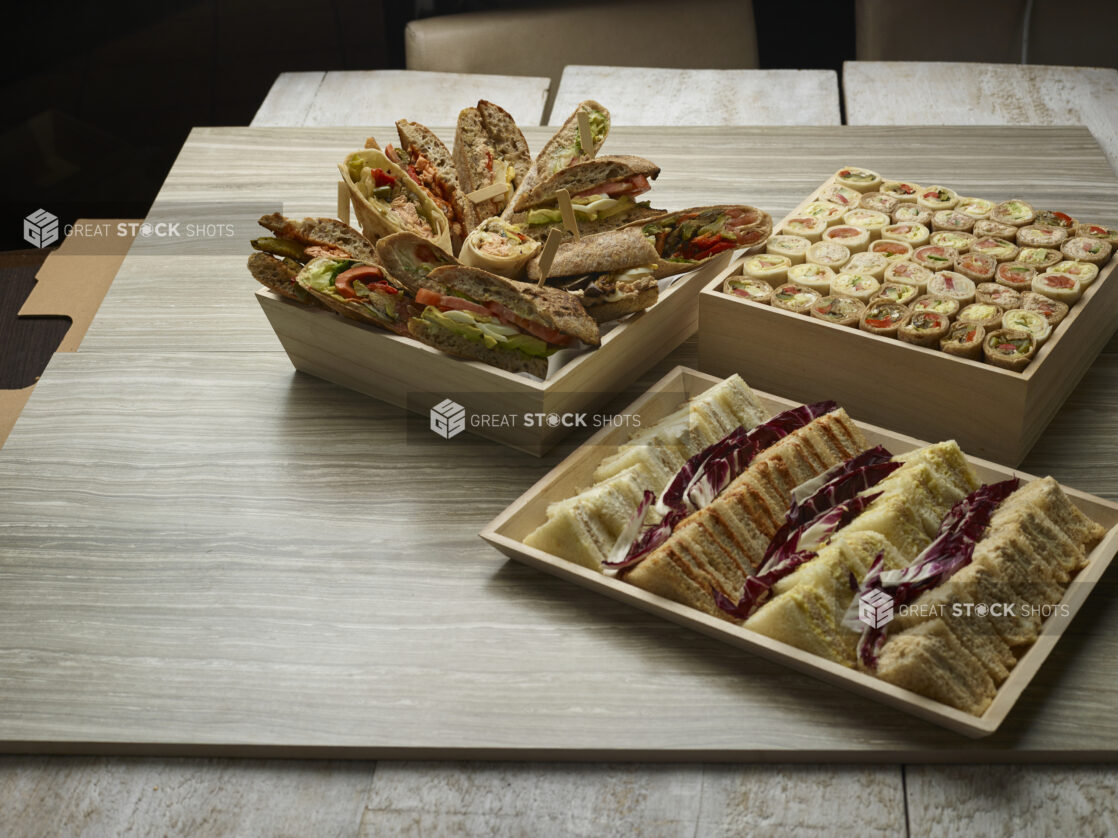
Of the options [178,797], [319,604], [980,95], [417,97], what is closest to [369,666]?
[319,604]

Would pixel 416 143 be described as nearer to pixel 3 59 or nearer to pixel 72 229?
pixel 72 229

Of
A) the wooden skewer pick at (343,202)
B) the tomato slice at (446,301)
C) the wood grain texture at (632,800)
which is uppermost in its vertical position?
the wooden skewer pick at (343,202)

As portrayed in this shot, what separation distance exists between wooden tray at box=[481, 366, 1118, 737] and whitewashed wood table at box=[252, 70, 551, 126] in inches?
70.0

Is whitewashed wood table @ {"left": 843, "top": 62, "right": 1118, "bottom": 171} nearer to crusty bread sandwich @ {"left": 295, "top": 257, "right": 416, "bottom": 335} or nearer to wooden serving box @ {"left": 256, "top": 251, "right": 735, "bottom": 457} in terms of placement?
wooden serving box @ {"left": 256, "top": 251, "right": 735, "bottom": 457}

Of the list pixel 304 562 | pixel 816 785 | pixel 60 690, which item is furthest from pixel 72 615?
pixel 816 785

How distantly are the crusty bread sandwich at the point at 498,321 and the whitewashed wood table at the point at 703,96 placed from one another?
5.35ft

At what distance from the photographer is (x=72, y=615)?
74.2 inches

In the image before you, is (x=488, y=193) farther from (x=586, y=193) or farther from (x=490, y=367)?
(x=490, y=367)

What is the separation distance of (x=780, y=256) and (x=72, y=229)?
209 centimetres

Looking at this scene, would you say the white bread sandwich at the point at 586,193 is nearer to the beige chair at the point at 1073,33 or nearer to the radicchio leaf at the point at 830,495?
the radicchio leaf at the point at 830,495

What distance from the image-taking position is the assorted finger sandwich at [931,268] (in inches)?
81.5

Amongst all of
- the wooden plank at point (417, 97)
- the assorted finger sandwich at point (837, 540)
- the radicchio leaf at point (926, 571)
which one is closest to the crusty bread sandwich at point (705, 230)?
the assorted finger sandwich at point (837, 540)

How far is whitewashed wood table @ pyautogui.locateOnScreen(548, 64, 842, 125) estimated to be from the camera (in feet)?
12.0

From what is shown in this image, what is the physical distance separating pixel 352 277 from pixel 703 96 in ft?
6.61
